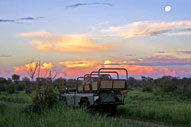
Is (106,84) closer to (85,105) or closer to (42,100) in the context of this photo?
(85,105)

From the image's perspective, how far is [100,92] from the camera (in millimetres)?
16891

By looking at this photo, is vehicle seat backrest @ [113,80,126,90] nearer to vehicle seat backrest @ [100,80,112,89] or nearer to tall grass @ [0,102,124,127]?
vehicle seat backrest @ [100,80,112,89]

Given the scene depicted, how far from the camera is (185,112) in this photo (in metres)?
15.4

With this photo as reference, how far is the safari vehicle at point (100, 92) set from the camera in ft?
55.2

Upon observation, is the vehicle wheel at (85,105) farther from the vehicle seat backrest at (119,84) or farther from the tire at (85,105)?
the vehicle seat backrest at (119,84)

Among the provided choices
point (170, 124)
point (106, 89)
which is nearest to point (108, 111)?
point (106, 89)

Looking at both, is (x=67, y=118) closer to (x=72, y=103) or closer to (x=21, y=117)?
(x=21, y=117)

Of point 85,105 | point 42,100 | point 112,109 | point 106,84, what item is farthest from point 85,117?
point 112,109

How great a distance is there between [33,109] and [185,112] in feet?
23.7

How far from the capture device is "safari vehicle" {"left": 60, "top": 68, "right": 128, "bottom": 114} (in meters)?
16.8

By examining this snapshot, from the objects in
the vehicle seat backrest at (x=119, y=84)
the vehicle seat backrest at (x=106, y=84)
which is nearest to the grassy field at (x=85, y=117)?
the vehicle seat backrest at (x=119, y=84)

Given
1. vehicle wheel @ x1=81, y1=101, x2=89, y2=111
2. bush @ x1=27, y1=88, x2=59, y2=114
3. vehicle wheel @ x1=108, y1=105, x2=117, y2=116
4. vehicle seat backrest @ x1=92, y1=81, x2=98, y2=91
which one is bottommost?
vehicle wheel @ x1=108, y1=105, x2=117, y2=116

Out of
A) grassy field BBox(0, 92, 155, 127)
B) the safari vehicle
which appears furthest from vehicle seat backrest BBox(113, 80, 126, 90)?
grassy field BBox(0, 92, 155, 127)

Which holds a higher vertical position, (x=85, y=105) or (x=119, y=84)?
(x=119, y=84)
